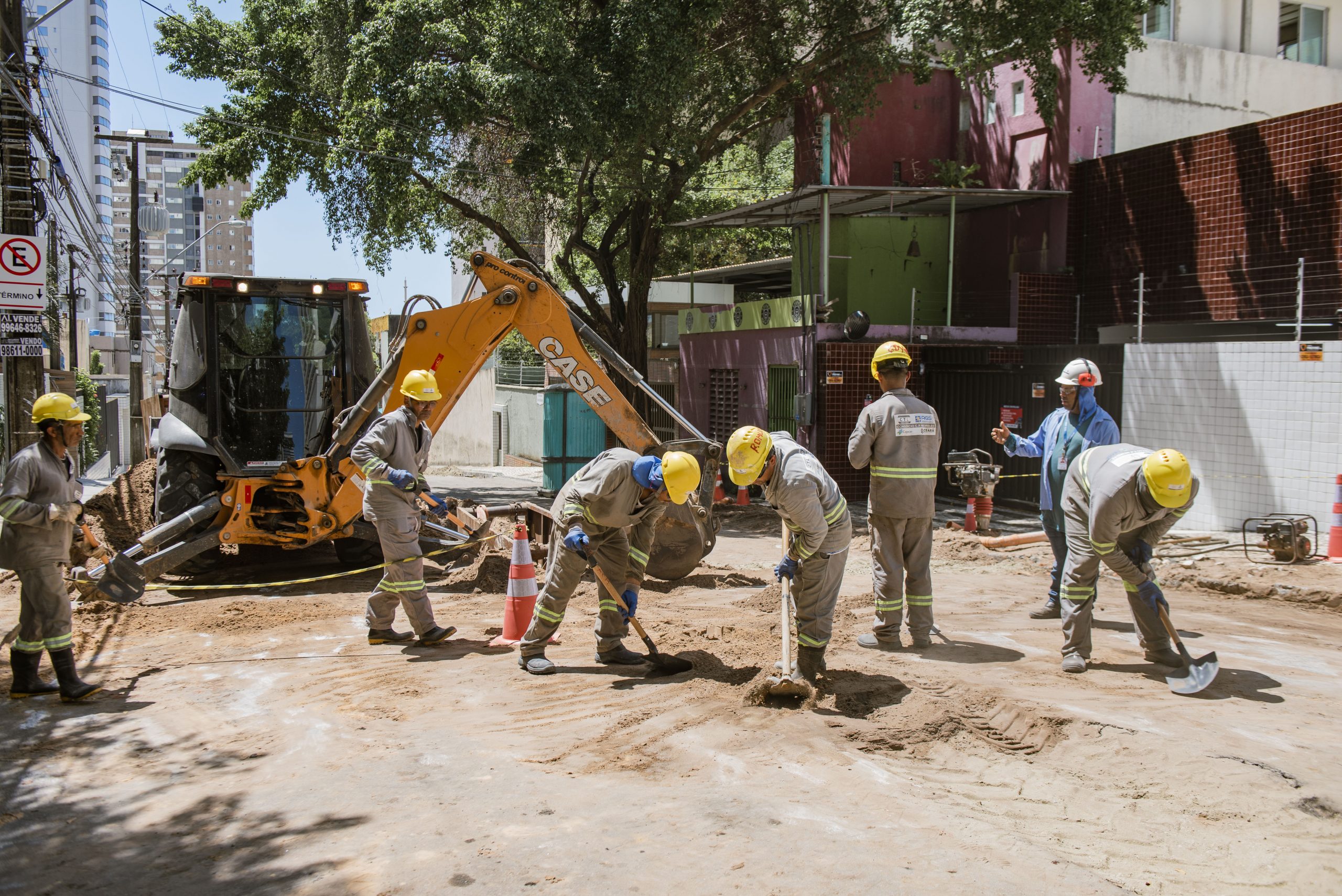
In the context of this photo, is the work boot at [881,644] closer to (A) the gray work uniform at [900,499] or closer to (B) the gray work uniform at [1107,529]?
(A) the gray work uniform at [900,499]

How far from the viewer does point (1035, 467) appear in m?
14.4

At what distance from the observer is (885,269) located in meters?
17.7

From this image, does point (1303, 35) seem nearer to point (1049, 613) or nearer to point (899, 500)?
point (1049, 613)

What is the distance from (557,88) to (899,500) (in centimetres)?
879

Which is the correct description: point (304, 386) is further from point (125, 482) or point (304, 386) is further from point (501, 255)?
point (501, 255)

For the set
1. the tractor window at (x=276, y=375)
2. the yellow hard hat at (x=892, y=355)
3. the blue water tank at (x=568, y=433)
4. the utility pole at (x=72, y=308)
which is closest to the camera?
the yellow hard hat at (x=892, y=355)

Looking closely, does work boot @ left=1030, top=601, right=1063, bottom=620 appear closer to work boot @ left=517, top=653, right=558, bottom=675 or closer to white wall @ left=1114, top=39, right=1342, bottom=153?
work boot @ left=517, top=653, right=558, bottom=675

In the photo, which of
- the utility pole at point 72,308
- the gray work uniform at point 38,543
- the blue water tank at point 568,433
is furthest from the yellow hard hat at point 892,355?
the utility pole at point 72,308

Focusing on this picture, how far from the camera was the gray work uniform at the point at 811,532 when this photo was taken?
19.7 ft

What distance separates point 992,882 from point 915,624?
3.42 m

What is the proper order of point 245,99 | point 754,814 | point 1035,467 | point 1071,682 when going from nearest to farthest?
point 754,814 → point 1071,682 → point 1035,467 → point 245,99

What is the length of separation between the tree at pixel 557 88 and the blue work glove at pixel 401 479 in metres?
7.64

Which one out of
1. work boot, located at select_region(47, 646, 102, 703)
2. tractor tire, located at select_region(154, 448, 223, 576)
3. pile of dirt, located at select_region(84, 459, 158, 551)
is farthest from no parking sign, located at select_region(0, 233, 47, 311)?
work boot, located at select_region(47, 646, 102, 703)

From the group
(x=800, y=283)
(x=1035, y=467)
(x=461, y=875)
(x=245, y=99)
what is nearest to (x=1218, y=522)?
(x=1035, y=467)
